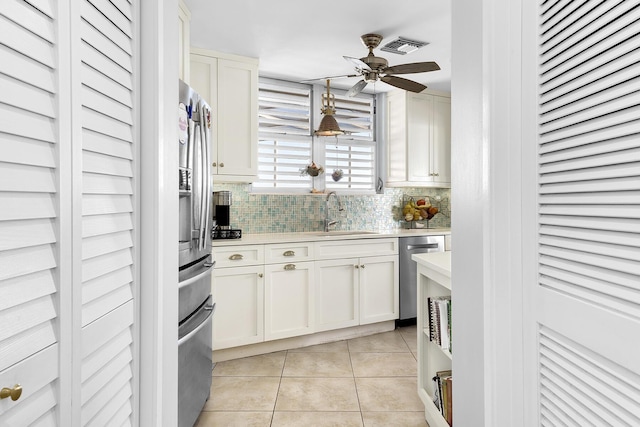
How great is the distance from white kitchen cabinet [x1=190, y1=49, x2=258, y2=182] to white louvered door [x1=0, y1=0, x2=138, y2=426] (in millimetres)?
2049

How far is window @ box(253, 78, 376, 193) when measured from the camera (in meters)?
3.77

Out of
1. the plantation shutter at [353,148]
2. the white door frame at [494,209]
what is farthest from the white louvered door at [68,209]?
the plantation shutter at [353,148]

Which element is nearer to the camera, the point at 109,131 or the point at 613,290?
the point at 613,290

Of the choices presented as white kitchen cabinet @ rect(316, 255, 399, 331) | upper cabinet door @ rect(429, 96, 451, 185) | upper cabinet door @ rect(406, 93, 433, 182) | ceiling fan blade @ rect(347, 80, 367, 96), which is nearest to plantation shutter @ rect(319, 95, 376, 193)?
upper cabinet door @ rect(406, 93, 433, 182)

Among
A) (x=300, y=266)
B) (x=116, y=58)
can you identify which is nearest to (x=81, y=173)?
(x=116, y=58)

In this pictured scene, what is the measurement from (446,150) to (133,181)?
12.7ft

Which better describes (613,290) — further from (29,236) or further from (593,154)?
(29,236)

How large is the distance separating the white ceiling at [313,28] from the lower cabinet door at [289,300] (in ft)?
5.80

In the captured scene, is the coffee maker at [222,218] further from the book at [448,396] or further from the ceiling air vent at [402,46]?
the book at [448,396]

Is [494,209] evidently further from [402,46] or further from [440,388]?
[402,46]

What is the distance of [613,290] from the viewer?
628 mm

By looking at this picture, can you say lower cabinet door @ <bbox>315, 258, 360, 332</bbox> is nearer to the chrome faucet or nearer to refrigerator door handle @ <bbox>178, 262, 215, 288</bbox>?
the chrome faucet

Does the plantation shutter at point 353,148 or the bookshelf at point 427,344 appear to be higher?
the plantation shutter at point 353,148

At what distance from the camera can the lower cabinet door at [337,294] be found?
3293mm
